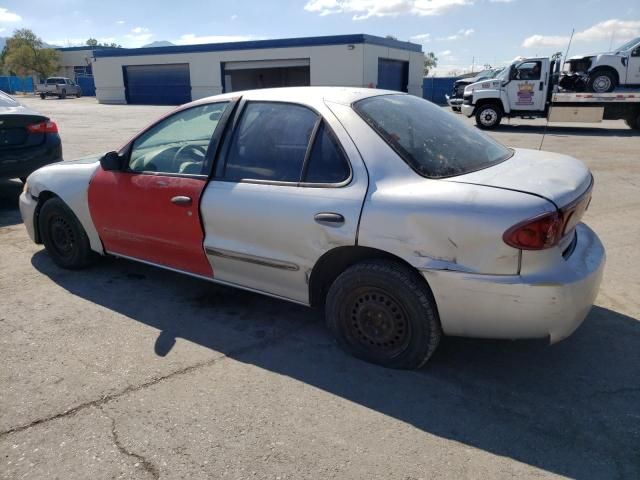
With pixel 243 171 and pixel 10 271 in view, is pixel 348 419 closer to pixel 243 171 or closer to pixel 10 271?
pixel 243 171

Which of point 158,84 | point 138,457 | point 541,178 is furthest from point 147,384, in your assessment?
point 158,84

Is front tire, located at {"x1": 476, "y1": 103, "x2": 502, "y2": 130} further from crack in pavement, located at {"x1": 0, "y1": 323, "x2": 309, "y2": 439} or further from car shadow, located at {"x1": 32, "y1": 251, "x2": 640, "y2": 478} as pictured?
crack in pavement, located at {"x1": 0, "y1": 323, "x2": 309, "y2": 439}

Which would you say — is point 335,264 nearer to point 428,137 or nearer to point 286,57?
point 428,137

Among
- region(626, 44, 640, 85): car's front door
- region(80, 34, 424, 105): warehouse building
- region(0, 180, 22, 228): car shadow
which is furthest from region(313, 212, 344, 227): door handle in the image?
region(80, 34, 424, 105): warehouse building

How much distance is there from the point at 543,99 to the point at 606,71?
2278mm

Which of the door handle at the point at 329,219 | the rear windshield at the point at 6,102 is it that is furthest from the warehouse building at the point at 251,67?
the door handle at the point at 329,219

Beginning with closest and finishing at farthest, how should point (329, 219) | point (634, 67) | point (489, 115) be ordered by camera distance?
1. point (329, 219)
2. point (634, 67)
3. point (489, 115)

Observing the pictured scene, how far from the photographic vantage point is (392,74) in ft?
117

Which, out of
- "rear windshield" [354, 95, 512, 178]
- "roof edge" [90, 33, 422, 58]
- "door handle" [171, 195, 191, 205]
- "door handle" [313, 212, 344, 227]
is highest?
"roof edge" [90, 33, 422, 58]

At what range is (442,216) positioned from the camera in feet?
8.38

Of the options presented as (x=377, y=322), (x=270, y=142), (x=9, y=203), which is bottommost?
(x=9, y=203)

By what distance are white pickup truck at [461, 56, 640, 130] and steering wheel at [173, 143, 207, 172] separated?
51.6ft

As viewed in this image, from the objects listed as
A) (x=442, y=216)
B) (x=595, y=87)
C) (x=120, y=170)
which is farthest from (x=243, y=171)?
(x=595, y=87)

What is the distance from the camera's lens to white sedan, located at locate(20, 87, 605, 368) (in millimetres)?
2512
